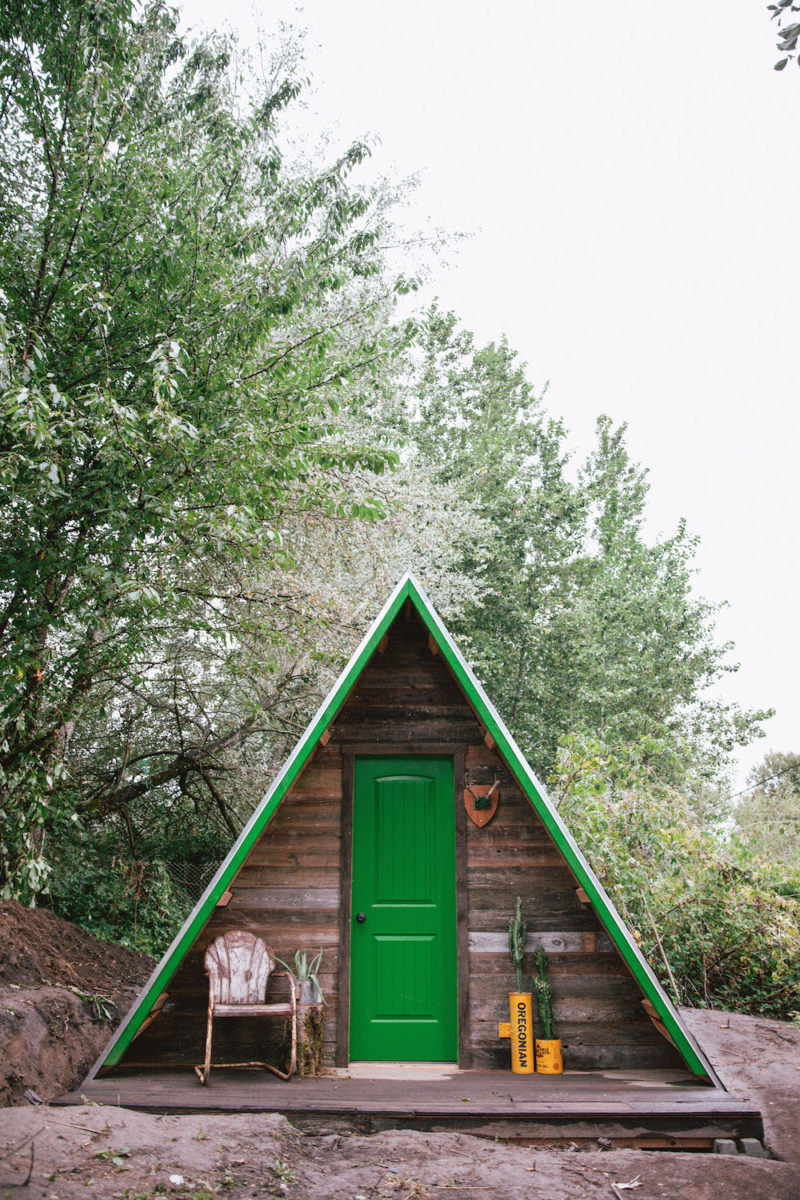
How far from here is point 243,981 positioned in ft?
15.4

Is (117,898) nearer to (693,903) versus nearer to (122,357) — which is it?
(122,357)

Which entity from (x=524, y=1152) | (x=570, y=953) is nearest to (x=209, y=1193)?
(x=524, y=1152)

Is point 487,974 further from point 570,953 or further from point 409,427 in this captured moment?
point 409,427

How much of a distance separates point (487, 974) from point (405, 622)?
225 centimetres

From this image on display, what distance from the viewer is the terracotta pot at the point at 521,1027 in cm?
472

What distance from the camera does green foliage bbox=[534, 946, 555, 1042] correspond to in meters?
4.73

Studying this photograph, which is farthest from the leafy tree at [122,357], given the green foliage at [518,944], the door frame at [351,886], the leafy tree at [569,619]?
the leafy tree at [569,619]

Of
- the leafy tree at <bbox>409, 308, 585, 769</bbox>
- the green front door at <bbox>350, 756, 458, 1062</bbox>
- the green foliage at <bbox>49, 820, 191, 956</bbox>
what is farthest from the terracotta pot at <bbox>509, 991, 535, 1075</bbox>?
the leafy tree at <bbox>409, 308, 585, 769</bbox>

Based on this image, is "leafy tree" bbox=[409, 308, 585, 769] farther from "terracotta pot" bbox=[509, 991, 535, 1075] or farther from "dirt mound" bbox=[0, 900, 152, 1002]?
"terracotta pot" bbox=[509, 991, 535, 1075]

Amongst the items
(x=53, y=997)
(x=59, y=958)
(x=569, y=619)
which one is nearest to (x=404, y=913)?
(x=53, y=997)

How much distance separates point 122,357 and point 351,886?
4.48m

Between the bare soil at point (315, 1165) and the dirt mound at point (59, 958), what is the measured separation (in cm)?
152

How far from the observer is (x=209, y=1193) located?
9.24 feet

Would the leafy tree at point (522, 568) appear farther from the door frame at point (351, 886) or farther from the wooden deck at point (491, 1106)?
the wooden deck at point (491, 1106)
